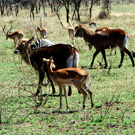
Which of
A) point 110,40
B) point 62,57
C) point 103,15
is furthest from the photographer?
point 103,15

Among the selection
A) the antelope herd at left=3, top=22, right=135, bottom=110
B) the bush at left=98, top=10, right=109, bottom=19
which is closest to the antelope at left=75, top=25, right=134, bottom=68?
the antelope herd at left=3, top=22, right=135, bottom=110

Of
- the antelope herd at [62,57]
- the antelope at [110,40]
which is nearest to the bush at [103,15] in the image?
the antelope herd at [62,57]

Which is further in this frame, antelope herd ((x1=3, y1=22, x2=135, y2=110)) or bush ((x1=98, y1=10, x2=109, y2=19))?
bush ((x1=98, y1=10, x2=109, y2=19))

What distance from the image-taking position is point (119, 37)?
10.6 meters

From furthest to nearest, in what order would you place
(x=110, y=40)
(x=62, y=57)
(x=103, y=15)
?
(x=103, y=15), (x=110, y=40), (x=62, y=57)

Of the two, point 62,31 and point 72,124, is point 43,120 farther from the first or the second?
point 62,31

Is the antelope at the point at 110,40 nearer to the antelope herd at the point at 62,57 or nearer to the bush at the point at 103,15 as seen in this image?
the antelope herd at the point at 62,57

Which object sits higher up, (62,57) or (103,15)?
(62,57)

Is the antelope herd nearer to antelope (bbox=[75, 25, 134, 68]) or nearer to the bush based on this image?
antelope (bbox=[75, 25, 134, 68])

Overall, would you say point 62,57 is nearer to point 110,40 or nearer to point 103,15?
point 110,40

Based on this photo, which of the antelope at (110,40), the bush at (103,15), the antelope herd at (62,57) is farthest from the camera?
the bush at (103,15)

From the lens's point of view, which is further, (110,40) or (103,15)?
(103,15)

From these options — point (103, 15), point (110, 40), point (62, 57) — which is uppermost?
point (62, 57)

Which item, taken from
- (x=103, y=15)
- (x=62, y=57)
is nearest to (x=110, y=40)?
(x=62, y=57)
